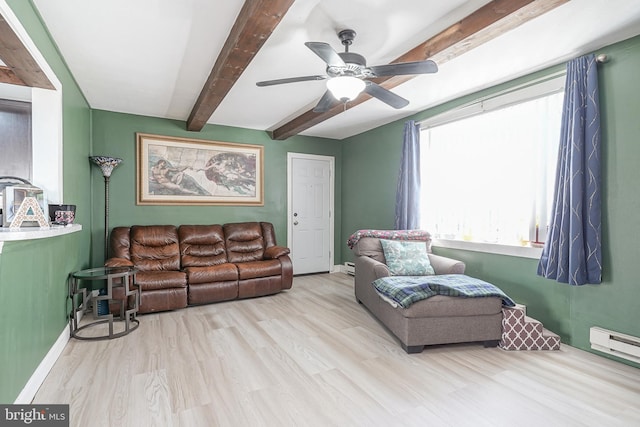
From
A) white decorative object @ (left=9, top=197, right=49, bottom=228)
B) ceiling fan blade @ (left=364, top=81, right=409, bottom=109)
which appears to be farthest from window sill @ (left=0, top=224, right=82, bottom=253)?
ceiling fan blade @ (left=364, top=81, right=409, bottom=109)

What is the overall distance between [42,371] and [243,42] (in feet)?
8.45

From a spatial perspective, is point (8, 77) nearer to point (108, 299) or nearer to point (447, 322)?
point (108, 299)

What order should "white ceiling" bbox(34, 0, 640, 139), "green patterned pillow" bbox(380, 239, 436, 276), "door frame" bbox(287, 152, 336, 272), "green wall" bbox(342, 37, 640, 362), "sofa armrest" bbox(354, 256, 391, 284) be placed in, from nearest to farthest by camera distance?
"white ceiling" bbox(34, 0, 640, 139) < "green wall" bbox(342, 37, 640, 362) < "sofa armrest" bbox(354, 256, 391, 284) < "green patterned pillow" bbox(380, 239, 436, 276) < "door frame" bbox(287, 152, 336, 272)

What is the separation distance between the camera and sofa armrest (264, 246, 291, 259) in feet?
14.0

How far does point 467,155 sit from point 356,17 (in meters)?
2.12

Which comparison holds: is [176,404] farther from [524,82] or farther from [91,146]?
[524,82]

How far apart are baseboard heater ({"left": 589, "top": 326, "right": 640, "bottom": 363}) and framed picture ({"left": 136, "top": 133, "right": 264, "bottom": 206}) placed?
166 inches

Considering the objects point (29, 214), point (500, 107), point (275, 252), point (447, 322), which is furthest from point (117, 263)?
point (500, 107)

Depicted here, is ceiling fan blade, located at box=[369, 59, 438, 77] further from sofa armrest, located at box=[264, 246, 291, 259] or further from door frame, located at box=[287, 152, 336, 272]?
door frame, located at box=[287, 152, 336, 272]

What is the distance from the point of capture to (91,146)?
3926mm

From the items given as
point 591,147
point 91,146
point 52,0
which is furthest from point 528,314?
point 91,146

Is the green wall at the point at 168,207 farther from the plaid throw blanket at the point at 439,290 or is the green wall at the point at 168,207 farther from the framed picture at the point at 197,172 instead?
the plaid throw blanket at the point at 439,290

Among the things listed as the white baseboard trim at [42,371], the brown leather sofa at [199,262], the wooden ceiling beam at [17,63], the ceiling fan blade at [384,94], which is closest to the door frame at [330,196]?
the brown leather sofa at [199,262]

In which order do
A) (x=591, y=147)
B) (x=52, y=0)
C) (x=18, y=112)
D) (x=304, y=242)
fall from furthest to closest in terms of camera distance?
(x=304, y=242), (x=18, y=112), (x=591, y=147), (x=52, y=0)
